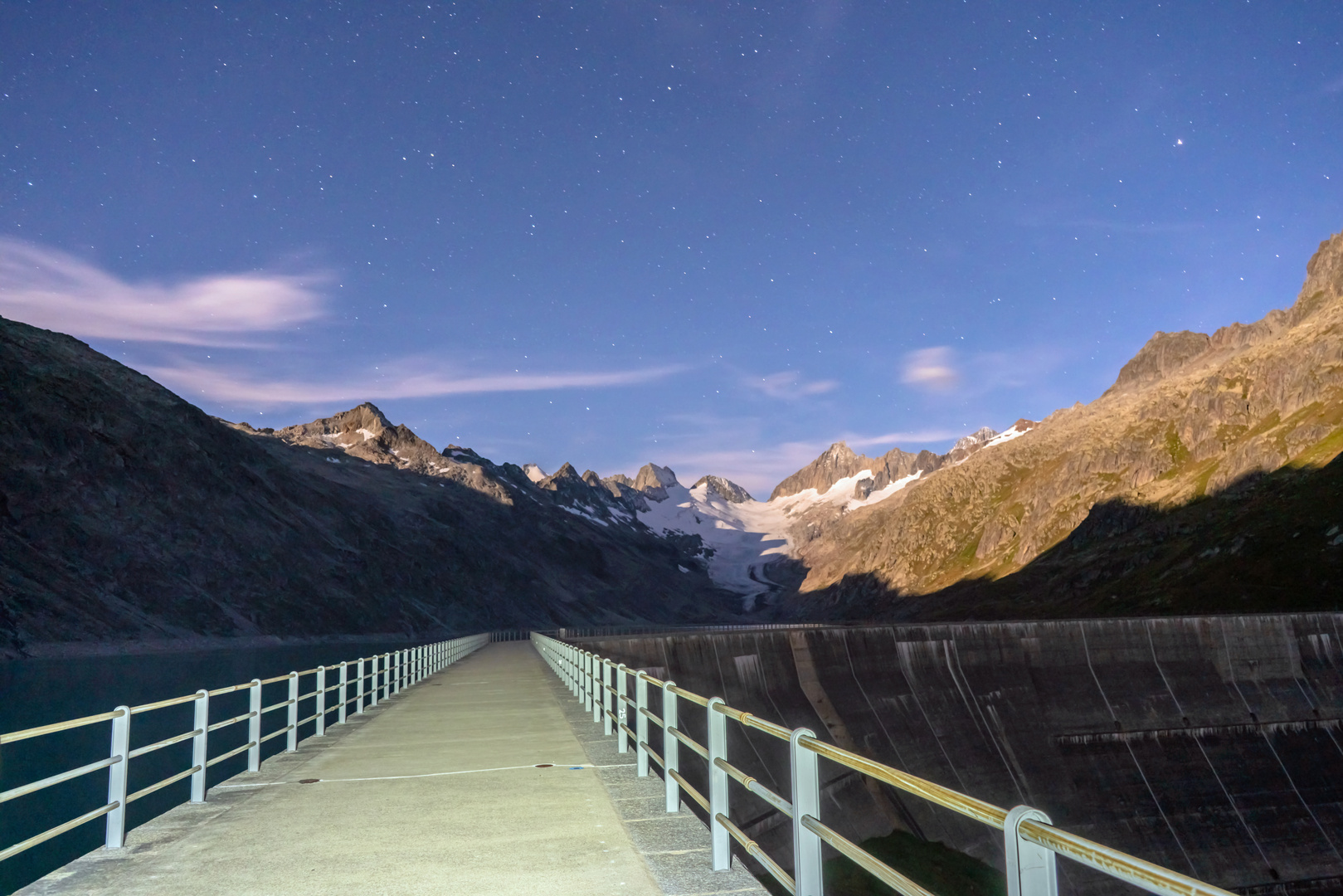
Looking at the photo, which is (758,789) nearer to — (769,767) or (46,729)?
(46,729)

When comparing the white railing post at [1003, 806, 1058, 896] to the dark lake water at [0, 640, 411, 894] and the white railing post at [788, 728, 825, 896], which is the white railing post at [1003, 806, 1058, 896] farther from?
the dark lake water at [0, 640, 411, 894]

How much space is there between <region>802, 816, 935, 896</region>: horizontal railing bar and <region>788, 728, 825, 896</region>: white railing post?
8cm

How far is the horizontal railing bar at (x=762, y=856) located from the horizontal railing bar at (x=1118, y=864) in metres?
2.88

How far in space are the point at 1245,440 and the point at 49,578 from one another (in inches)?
6570

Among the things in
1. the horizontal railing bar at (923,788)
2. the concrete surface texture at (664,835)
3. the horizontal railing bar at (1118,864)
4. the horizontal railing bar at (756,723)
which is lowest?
the concrete surface texture at (664,835)

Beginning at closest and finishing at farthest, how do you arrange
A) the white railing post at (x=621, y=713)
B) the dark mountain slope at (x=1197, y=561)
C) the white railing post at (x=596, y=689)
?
the white railing post at (x=621, y=713), the white railing post at (x=596, y=689), the dark mountain slope at (x=1197, y=561)

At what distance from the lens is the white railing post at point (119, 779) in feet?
31.7

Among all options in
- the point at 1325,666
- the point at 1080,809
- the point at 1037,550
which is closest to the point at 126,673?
the point at 1080,809

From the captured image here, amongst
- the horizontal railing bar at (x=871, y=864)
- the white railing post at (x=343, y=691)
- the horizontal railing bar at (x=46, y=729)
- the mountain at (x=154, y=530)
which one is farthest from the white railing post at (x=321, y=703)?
the mountain at (x=154, y=530)

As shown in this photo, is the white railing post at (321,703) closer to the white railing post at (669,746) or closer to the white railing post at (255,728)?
the white railing post at (255,728)

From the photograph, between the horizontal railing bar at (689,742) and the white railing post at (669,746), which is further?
the white railing post at (669,746)

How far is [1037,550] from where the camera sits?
582 feet

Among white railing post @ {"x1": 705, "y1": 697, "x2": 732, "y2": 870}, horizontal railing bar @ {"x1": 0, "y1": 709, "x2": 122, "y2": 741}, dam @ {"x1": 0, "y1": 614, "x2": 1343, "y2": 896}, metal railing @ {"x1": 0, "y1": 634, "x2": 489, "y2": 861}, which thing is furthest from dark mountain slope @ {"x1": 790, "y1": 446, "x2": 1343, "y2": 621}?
horizontal railing bar @ {"x1": 0, "y1": 709, "x2": 122, "y2": 741}

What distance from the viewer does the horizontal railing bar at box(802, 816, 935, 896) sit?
405 cm
